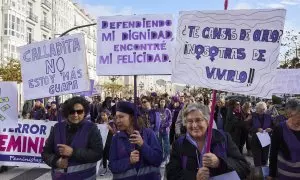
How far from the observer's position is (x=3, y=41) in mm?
42594

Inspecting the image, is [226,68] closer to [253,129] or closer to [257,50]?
[257,50]

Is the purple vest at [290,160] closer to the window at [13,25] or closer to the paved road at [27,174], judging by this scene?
the paved road at [27,174]

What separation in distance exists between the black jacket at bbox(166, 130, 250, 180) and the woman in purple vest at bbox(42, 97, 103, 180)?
1.08 meters

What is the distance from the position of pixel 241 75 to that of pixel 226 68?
0.47 feet

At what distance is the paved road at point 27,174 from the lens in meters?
8.92

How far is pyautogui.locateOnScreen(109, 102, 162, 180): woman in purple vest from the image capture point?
396cm

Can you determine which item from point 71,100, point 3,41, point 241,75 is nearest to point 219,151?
point 241,75

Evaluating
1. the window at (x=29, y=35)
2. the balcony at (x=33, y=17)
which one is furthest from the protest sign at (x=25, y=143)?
the balcony at (x=33, y=17)

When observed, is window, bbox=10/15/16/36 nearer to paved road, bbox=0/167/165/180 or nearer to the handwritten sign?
paved road, bbox=0/167/165/180

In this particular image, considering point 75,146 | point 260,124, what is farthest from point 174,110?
point 75,146

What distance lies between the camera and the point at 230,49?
10.9ft

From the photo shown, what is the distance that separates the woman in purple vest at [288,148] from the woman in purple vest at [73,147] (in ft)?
5.87

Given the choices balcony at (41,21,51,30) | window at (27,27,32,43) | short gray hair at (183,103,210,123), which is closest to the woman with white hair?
short gray hair at (183,103,210,123)

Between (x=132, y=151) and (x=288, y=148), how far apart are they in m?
1.56
